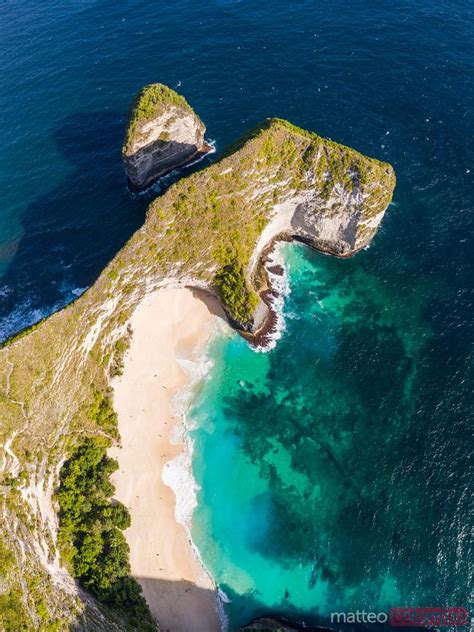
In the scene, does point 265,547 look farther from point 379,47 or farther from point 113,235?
point 379,47

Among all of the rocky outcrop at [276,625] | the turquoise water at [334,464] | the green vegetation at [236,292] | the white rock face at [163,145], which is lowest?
the rocky outcrop at [276,625]

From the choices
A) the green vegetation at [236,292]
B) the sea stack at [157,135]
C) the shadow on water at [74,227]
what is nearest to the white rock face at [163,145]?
the sea stack at [157,135]

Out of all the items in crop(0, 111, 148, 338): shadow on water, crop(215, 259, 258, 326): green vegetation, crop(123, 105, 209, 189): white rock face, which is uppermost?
crop(123, 105, 209, 189): white rock face

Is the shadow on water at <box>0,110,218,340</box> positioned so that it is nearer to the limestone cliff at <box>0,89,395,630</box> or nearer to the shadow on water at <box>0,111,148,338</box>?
the shadow on water at <box>0,111,148,338</box>

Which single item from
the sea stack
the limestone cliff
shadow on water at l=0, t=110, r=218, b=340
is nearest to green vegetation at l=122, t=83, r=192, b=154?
the sea stack

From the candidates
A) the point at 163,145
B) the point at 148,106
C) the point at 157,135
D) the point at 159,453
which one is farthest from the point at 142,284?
the point at 148,106

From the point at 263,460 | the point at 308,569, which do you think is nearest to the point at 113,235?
the point at 263,460

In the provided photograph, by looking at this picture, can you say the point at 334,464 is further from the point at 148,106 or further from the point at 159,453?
the point at 148,106

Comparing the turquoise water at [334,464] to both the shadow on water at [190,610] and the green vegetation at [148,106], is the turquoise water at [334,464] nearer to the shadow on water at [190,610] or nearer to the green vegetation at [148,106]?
the shadow on water at [190,610]
